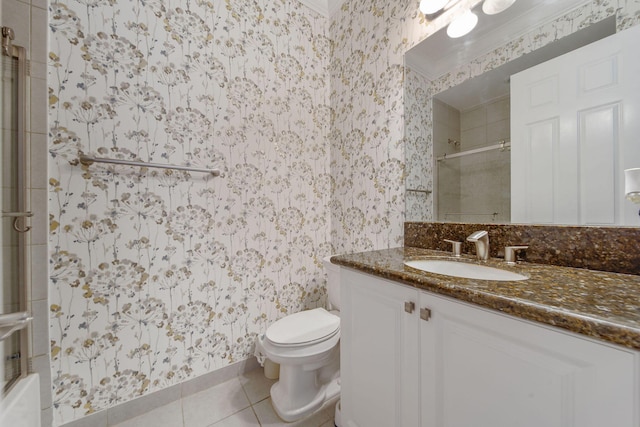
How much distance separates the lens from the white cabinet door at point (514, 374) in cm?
44

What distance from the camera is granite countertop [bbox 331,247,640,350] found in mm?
431

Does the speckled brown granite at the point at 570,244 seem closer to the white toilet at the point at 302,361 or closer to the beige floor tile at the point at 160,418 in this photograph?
the white toilet at the point at 302,361

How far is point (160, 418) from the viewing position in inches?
47.7

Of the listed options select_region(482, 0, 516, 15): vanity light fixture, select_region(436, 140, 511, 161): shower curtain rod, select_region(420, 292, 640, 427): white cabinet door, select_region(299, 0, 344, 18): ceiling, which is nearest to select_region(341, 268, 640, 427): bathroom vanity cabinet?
select_region(420, 292, 640, 427): white cabinet door

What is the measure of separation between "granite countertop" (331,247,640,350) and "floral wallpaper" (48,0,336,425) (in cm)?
100

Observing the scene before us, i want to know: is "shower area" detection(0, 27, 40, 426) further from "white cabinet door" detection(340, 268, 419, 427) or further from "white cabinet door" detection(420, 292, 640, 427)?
"white cabinet door" detection(420, 292, 640, 427)

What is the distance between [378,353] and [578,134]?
41.8 inches

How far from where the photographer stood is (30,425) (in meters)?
0.90

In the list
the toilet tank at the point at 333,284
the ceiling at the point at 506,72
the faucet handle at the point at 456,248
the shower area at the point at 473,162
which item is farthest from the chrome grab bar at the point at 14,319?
the ceiling at the point at 506,72

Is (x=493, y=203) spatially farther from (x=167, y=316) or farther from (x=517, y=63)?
(x=167, y=316)

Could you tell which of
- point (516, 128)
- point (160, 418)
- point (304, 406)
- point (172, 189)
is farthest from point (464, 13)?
point (160, 418)

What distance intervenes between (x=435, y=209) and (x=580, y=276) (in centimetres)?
64

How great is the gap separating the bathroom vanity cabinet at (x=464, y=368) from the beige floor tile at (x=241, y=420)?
0.49m

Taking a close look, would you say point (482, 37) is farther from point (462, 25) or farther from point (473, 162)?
point (473, 162)
